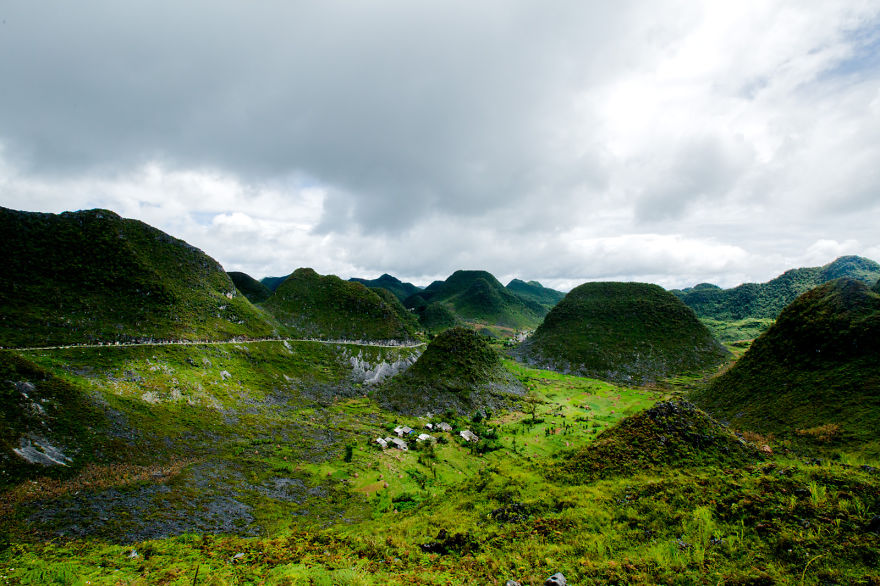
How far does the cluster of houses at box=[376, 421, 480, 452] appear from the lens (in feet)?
126

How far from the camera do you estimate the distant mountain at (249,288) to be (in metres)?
142

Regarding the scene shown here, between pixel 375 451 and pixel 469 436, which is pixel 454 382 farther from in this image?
pixel 375 451

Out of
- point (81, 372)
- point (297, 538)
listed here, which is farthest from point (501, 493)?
point (81, 372)

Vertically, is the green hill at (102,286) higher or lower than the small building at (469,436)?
higher

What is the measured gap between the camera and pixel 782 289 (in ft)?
570

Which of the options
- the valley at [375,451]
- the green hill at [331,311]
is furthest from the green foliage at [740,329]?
the green hill at [331,311]

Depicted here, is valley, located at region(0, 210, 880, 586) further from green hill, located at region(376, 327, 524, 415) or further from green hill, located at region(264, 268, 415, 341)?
green hill, located at region(264, 268, 415, 341)

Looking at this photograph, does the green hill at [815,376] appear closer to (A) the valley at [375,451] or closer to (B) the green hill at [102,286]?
(A) the valley at [375,451]

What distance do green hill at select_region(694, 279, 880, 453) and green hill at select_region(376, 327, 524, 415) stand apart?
3201cm

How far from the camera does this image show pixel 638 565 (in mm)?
10734

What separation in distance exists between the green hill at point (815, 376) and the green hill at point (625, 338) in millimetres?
43186

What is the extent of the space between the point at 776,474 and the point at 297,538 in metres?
24.5

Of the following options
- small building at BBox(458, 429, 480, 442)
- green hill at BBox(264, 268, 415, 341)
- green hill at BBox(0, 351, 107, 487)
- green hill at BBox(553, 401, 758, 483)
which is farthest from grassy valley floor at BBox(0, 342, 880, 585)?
green hill at BBox(264, 268, 415, 341)

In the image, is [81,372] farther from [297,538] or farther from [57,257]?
[297,538]
